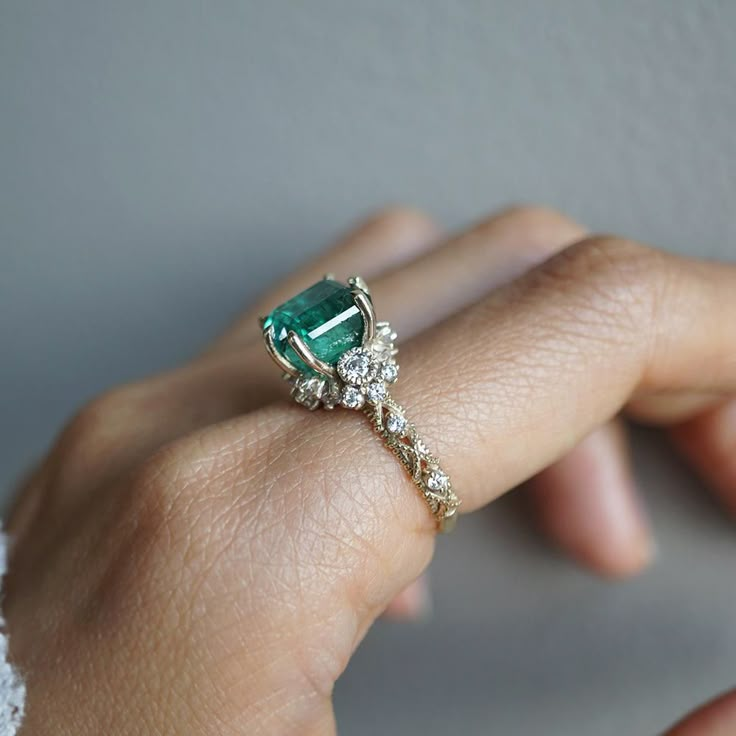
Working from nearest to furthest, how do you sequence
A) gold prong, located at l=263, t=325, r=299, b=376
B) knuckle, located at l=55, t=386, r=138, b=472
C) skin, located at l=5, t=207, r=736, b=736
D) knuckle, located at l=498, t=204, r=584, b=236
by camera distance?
skin, located at l=5, t=207, r=736, b=736 → gold prong, located at l=263, t=325, r=299, b=376 → knuckle, located at l=55, t=386, r=138, b=472 → knuckle, located at l=498, t=204, r=584, b=236

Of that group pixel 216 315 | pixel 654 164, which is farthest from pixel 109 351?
pixel 654 164

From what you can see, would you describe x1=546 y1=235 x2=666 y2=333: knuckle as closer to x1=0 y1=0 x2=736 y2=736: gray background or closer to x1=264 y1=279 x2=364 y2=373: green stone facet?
x1=264 y1=279 x2=364 y2=373: green stone facet

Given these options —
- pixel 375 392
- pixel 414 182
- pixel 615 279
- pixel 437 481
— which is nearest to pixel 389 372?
pixel 375 392

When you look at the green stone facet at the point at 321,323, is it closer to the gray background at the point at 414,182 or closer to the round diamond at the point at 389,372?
the round diamond at the point at 389,372

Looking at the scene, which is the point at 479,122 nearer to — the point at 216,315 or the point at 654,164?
the point at 654,164

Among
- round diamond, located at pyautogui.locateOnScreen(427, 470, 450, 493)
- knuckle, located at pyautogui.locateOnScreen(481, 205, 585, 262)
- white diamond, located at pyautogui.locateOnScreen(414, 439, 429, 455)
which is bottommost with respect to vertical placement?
round diamond, located at pyautogui.locateOnScreen(427, 470, 450, 493)

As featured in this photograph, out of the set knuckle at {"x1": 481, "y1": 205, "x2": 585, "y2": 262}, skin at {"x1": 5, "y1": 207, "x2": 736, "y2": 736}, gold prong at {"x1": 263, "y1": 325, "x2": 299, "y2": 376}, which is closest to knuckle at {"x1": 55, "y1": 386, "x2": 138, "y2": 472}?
skin at {"x1": 5, "y1": 207, "x2": 736, "y2": 736}

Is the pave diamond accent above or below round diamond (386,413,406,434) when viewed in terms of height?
above

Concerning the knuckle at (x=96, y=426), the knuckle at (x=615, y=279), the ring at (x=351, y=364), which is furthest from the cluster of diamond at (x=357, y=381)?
the knuckle at (x=96, y=426)

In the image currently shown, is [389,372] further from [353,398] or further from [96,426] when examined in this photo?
[96,426]
